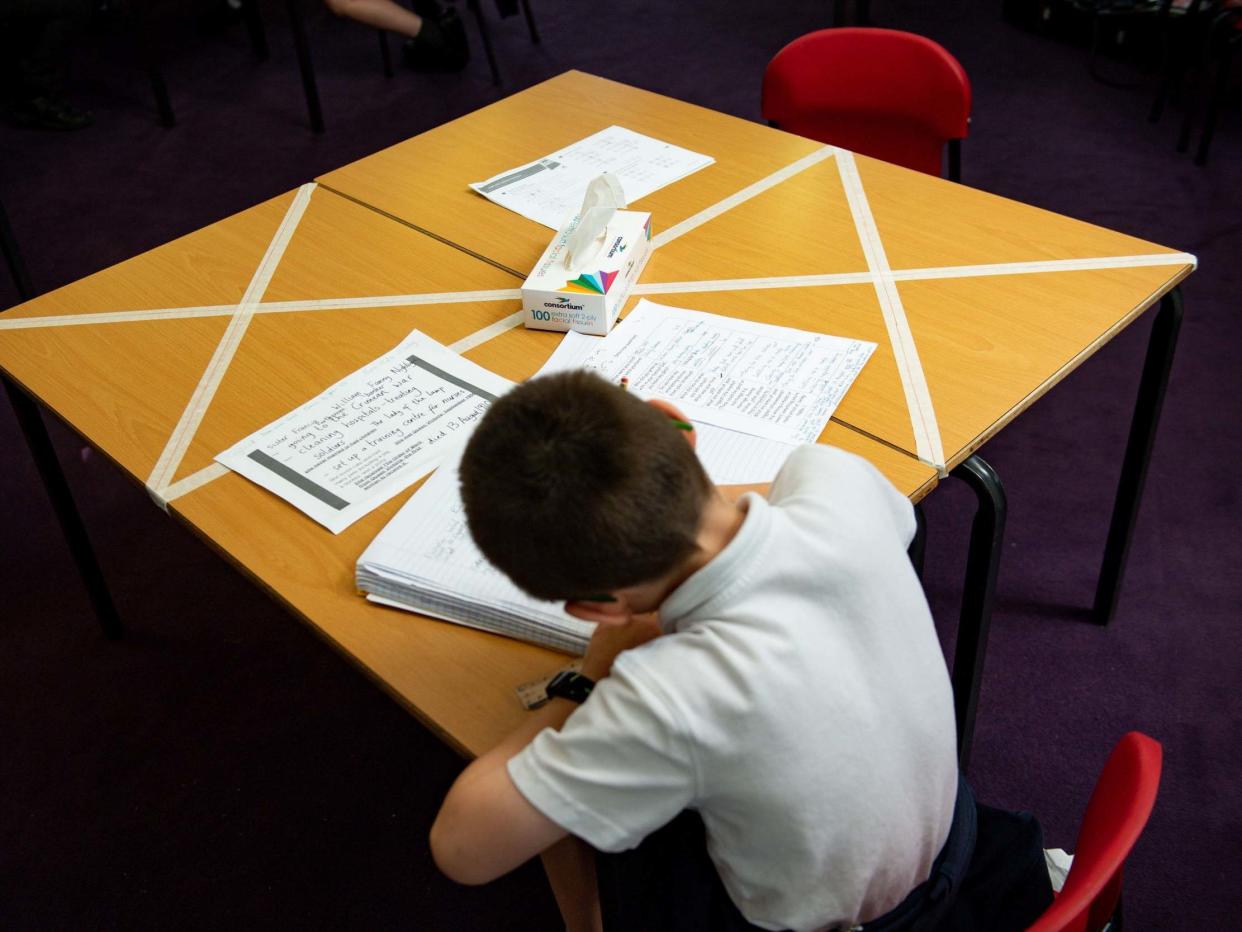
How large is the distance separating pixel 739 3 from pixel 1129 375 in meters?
→ 2.76

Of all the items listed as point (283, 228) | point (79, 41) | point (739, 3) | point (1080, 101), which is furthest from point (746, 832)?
point (79, 41)

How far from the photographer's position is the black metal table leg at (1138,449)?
5.49 feet

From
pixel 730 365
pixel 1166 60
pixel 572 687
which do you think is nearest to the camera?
pixel 572 687

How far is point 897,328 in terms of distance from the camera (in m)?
1.53

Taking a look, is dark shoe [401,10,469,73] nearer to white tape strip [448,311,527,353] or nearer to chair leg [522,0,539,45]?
chair leg [522,0,539,45]

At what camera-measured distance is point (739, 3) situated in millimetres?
4691

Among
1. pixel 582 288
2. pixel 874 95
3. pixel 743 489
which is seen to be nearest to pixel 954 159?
pixel 874 95

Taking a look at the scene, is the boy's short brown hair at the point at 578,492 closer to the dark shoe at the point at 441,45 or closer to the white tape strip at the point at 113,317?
the white tape strip at the point at 113,317

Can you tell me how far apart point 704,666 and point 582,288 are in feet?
2.66

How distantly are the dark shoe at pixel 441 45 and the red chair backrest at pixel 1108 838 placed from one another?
3.87 metres

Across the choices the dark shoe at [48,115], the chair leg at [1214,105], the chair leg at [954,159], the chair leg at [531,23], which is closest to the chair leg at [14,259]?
the dark shoe at [48,115]

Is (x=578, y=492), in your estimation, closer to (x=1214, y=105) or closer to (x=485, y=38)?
(x=1214, y=105)

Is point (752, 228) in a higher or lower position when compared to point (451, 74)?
higher

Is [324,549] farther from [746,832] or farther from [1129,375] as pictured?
[1129,375]
